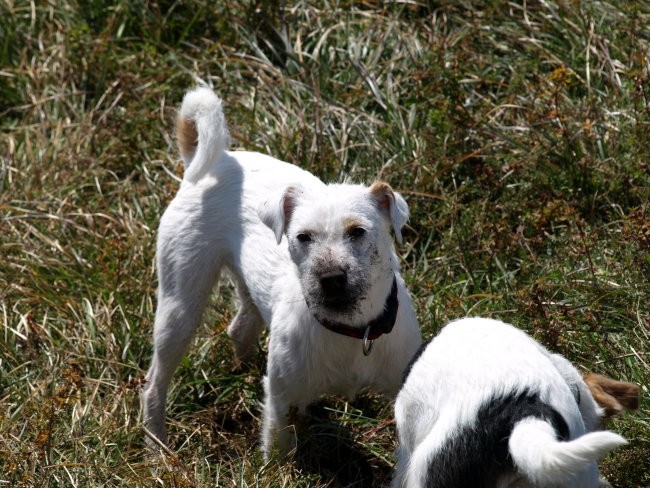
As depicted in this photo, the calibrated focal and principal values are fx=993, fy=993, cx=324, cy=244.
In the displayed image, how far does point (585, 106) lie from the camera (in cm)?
654

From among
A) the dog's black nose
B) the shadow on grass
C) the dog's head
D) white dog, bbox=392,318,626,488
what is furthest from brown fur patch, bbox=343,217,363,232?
the shadow on grass

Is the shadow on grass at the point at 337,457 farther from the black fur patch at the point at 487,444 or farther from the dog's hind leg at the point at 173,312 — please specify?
the black fur patch at the point at 487,444

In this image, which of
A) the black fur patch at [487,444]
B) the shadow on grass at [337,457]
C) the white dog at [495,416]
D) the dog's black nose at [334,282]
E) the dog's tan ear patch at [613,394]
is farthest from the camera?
the shadow on grass at [337,457]

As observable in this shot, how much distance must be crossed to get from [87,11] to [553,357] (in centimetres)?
569

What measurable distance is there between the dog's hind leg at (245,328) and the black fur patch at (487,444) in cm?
249

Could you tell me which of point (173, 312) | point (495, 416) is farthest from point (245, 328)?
point (495, 416)

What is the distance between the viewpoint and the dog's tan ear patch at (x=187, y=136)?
5.50 m

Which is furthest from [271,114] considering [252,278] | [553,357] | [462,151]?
[553,357]

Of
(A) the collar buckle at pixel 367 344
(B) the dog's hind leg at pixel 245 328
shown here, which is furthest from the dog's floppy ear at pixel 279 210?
(B) the dog's hind leg at pixel 245 328

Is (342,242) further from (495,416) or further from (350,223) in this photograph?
(495,416)

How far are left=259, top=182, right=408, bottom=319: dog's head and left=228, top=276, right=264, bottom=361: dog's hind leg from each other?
118 centimetres

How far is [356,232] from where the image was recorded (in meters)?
4.35

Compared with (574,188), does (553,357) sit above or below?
above

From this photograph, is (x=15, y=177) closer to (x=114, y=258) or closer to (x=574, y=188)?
(x=114, y=258)
